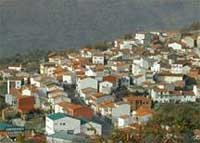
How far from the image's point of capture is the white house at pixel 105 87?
21.4 ft

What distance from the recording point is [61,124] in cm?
478

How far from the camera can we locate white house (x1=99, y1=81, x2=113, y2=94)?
651 cm

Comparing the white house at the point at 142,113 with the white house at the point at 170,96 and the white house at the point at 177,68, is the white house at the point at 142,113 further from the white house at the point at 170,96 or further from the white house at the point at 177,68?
the white house at the point at 177,68

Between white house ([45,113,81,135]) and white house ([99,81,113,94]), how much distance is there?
158cm

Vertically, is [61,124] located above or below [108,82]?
above

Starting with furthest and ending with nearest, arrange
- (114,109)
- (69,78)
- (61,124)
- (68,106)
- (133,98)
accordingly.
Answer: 1. (69,78)
2. (133,98)
3. (114,109)
4. (68,106)
5. (61,124)

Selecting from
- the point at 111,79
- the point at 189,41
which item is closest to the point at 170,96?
the point at 111,79

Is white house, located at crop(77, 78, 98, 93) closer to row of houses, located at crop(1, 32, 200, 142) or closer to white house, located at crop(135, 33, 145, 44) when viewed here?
row of houses, located at crop(1, 32, 200, 142)

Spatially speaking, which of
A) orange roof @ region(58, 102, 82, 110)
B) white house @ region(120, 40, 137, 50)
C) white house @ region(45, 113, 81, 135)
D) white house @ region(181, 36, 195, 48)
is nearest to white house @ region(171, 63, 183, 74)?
white house @ region(120, 40, 137, 50)

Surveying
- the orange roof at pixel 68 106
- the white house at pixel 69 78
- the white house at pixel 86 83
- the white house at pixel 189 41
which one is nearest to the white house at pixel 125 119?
the orange roof at pixel 68 106

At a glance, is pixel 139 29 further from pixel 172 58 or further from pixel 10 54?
pixel 10 54

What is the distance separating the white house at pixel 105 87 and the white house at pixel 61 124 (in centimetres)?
158

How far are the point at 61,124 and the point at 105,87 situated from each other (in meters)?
1.83

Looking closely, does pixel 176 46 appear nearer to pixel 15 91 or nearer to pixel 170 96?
pixel 170 96
